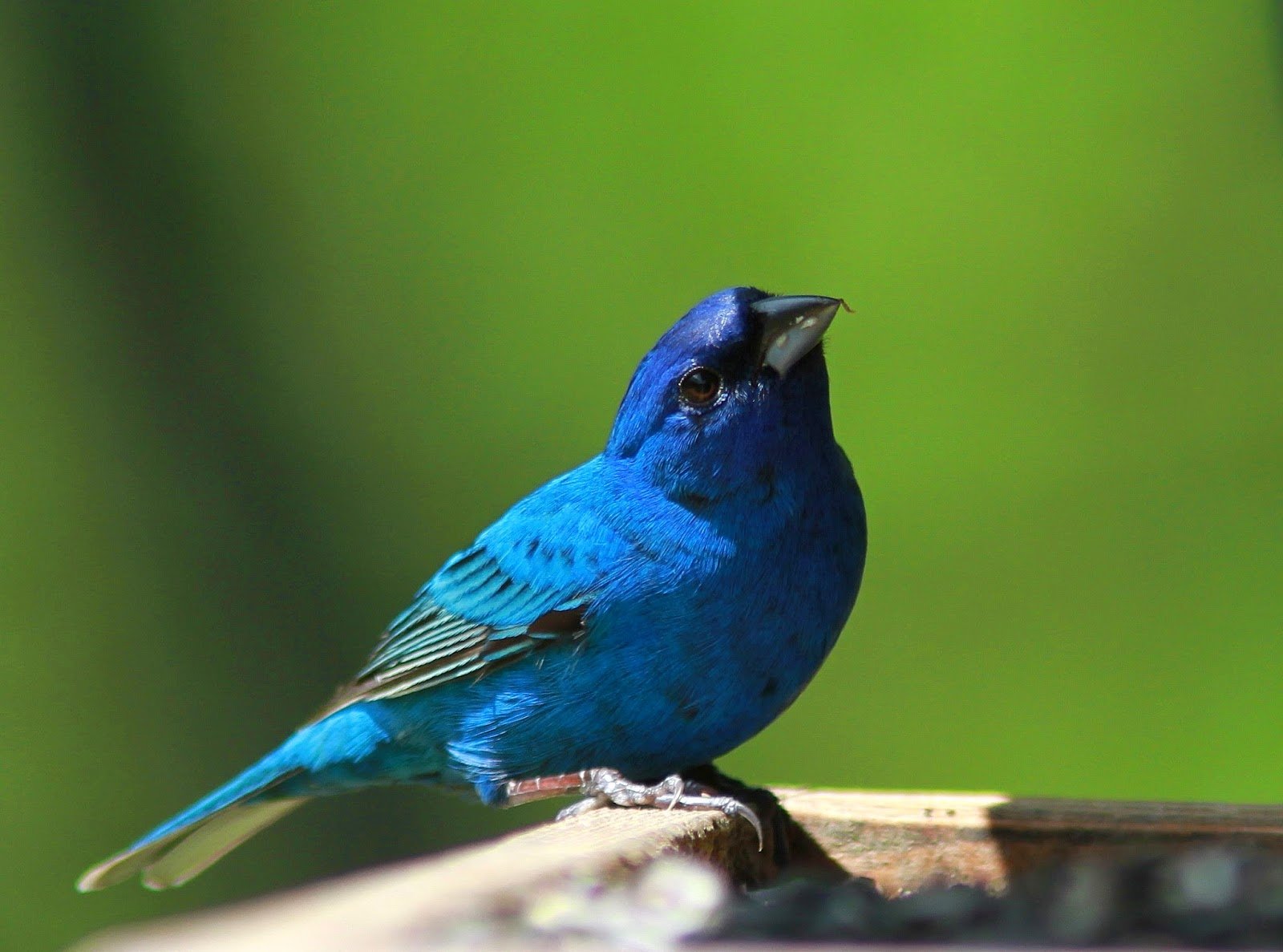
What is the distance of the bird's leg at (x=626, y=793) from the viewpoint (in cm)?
270

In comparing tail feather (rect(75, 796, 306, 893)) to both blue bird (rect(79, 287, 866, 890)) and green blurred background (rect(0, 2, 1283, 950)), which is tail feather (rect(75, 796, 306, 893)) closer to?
blue bird (rect(79, 287, 866, 890))

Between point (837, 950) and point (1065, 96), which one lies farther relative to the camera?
point (1065, 96)

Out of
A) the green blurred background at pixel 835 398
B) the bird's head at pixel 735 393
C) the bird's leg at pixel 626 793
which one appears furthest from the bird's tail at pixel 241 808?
the green blurred background at pixel 835 398

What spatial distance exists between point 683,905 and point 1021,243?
541 cm

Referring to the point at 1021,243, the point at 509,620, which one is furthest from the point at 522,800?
the point at 1021,243

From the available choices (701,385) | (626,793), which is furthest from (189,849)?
(701,385)

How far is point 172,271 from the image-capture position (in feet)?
22.7

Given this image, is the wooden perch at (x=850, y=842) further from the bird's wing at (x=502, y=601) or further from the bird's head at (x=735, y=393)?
the bird's head at (x=735, y=393)

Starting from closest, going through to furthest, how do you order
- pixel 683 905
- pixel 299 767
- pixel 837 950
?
pixel 837 950 → pixel 683 905 → pixel 299 767

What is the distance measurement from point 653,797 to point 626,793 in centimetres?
7

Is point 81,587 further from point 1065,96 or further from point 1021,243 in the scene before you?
point 1065,96

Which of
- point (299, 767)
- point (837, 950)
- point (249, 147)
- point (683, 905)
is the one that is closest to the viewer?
point (837, 950)

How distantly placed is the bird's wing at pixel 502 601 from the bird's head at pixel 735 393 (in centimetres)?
22

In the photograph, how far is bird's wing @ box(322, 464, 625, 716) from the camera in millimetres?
3150
